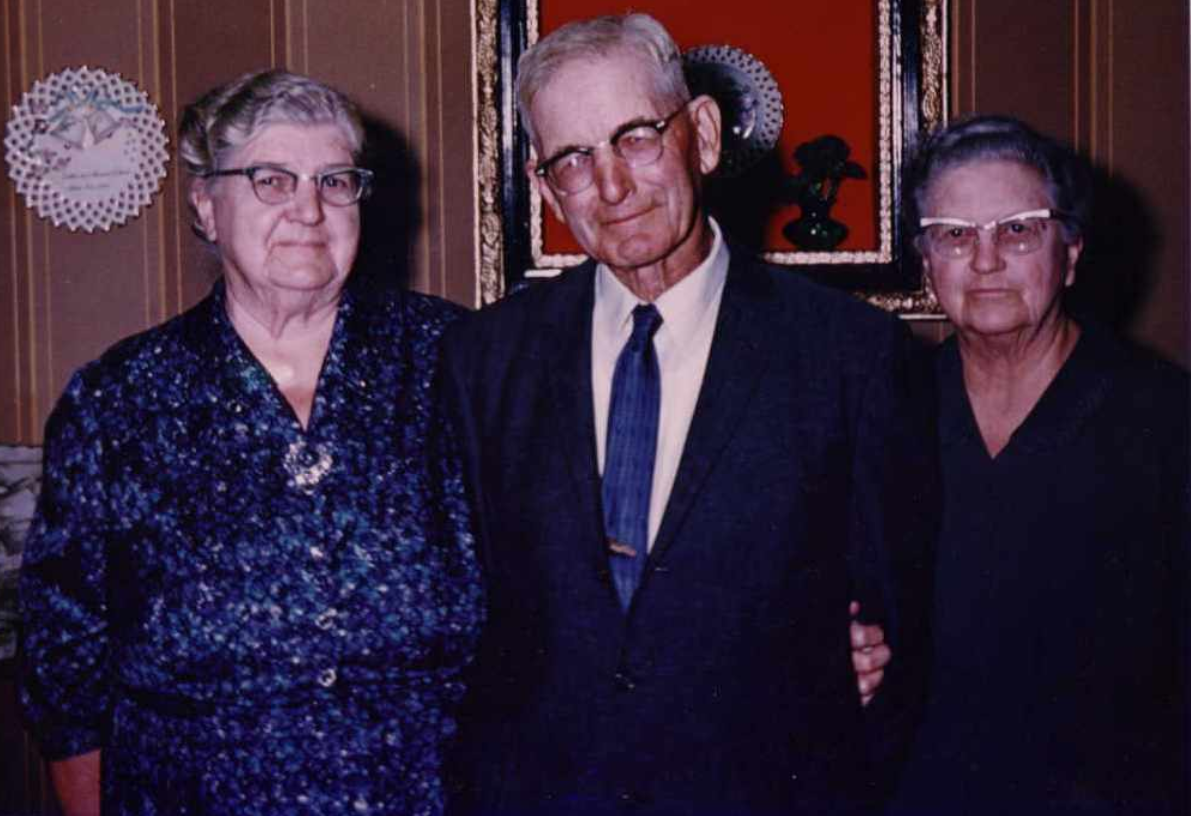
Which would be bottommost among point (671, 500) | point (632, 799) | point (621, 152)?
point (632, 799)

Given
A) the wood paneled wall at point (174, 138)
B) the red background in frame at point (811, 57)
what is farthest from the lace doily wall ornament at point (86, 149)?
the red background in frame at point (811, 57)

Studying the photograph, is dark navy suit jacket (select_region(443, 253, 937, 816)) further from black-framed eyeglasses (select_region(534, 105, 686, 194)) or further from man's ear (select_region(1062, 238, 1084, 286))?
man's ear (select_region(1062, 238, 1084, 286))

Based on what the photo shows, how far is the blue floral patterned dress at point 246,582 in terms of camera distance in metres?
1.71

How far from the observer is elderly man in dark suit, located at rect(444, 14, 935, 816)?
150 cm

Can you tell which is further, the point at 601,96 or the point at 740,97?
the point at 740,97

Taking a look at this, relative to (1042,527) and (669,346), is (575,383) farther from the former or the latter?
(1042,527)

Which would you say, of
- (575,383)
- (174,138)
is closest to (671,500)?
(575,383)

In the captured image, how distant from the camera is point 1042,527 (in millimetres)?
1760

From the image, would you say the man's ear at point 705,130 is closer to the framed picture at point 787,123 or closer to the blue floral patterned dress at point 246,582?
the blue floral patterned dress at point 246,582

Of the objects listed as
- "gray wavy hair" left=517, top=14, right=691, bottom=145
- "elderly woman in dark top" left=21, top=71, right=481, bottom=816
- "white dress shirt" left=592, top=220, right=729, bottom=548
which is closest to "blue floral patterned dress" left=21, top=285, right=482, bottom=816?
"elderly woman in dark top" left=21, top=71, right=481, bottom=816

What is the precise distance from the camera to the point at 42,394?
10.7 feet

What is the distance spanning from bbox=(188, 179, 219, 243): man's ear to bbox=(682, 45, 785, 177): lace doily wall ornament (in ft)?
5.62

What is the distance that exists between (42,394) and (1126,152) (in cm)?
335

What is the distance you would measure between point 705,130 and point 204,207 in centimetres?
89
